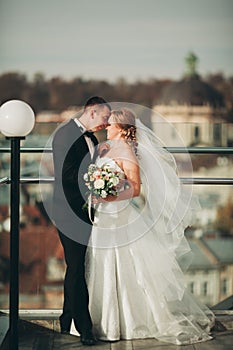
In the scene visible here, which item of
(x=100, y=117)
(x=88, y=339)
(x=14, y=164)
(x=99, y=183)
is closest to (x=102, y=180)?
(x=99, y=183)

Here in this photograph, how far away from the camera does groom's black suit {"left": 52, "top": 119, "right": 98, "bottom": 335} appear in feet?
9.21

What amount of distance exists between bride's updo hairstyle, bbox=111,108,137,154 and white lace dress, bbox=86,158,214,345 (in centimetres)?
13

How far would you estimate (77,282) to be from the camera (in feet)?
9.38

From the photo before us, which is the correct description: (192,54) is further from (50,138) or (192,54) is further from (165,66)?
(50,138)

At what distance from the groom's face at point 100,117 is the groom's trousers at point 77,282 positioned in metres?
0.46

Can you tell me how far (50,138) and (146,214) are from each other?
1.70ft

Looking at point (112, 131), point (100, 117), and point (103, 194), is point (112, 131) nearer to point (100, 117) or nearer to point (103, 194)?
point (100, 117)

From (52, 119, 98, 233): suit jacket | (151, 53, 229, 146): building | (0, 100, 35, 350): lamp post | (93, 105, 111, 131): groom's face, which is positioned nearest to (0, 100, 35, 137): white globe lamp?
(0, 100, 35, 350): lamp post

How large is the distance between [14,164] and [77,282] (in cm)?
61

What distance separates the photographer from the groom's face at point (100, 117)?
284cm

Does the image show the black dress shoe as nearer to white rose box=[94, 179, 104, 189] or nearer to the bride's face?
white rose box=[94, 179, 104, 189]

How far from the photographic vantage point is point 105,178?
9.21ft

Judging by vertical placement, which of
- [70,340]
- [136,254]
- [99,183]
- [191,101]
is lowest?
[70,340]

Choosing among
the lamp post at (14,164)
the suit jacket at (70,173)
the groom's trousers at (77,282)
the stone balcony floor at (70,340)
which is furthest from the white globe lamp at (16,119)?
the stone balcony floor at (70,340)
